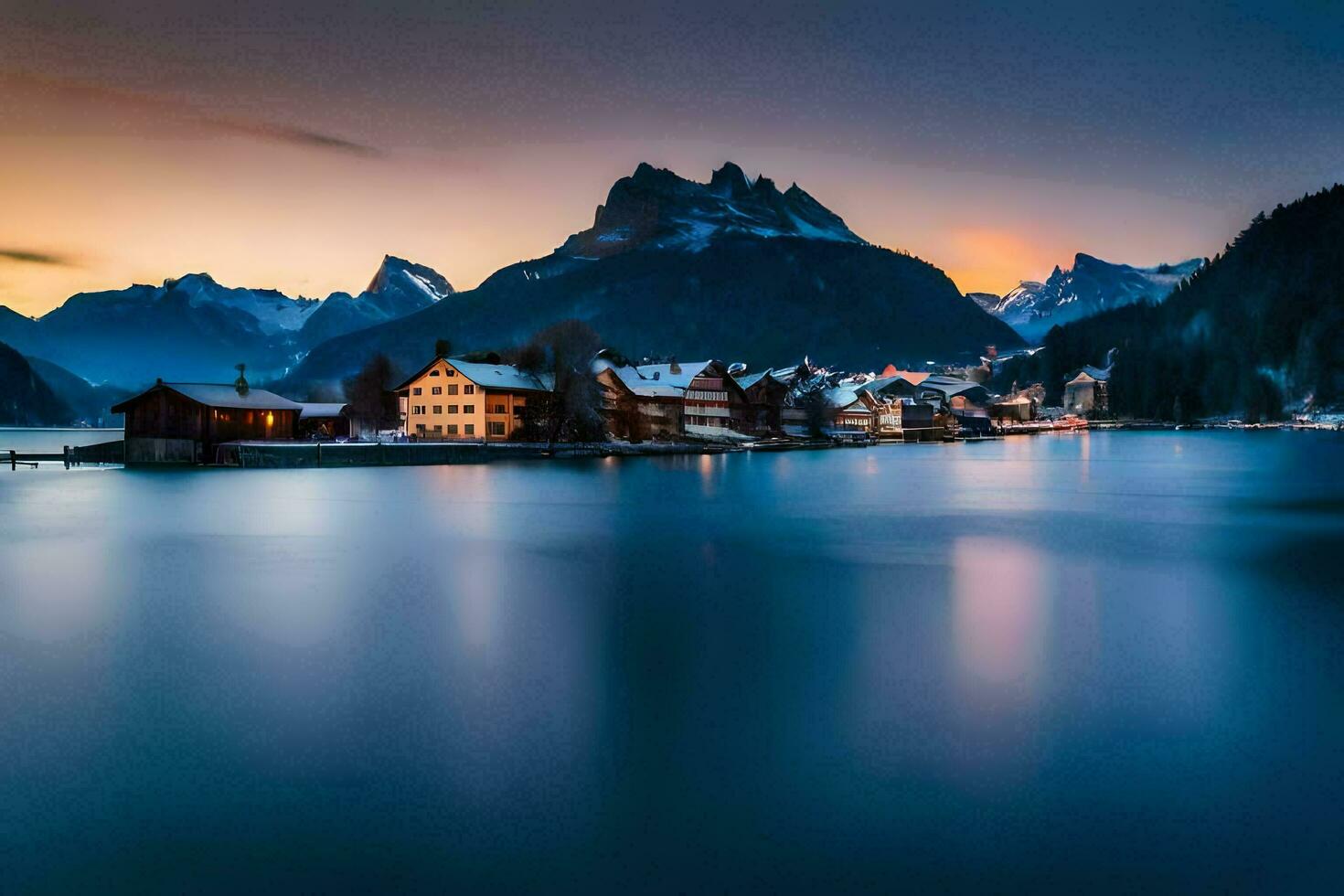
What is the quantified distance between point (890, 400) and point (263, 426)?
9793 cm

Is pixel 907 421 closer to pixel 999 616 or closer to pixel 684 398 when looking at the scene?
pixel 684 398

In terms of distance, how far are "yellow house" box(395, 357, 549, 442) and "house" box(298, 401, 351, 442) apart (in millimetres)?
7276

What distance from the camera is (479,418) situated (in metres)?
74.2

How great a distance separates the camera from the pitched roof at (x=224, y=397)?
66312 mm

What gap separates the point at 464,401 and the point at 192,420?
21.1 meters

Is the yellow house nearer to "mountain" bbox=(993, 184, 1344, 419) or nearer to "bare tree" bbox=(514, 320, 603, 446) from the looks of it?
"bare tree" bbox=(514, 320, 603, 446)

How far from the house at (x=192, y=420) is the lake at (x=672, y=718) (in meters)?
45.2

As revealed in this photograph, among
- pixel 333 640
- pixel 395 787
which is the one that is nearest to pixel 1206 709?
pixel 395 787

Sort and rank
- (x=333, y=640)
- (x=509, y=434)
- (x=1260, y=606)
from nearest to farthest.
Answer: (x=333, y=640), (x=1260, y=606), (x=509, y=434)

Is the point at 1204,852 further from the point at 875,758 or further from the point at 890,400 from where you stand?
the point at 890,400

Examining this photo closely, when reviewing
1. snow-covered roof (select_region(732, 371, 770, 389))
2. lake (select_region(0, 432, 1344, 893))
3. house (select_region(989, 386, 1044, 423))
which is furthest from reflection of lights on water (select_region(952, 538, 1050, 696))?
house (select_region(989, 386, 1044, 423))

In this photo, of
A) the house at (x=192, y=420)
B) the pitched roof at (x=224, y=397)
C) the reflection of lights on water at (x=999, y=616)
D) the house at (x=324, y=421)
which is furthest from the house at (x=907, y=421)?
the reflection of lights on water at (x=999, y=616)

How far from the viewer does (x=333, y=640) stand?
46.1 ft

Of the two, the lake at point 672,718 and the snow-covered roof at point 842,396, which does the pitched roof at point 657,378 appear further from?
the lake at point 672,718
